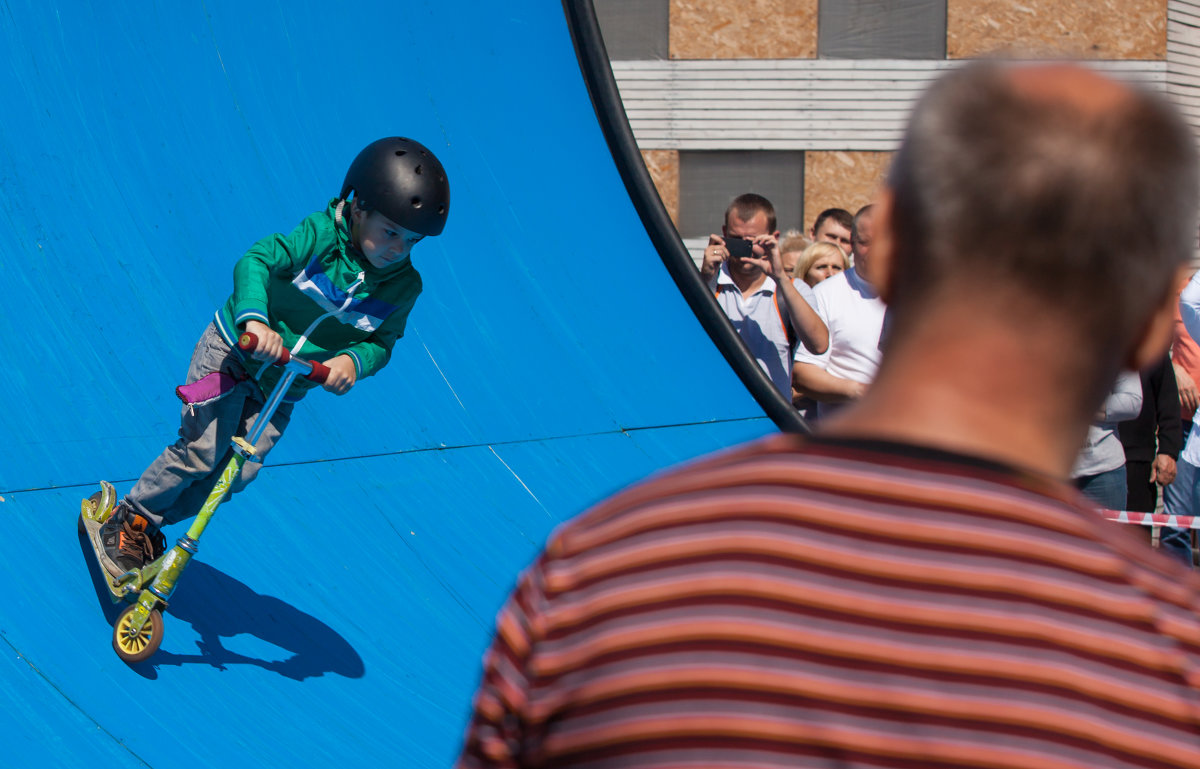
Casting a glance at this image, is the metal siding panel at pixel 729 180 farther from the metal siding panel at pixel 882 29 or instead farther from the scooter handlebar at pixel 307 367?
the scooter handlebar at pixel 307 367

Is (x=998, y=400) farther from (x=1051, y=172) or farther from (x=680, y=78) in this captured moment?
(x=680, y=78)

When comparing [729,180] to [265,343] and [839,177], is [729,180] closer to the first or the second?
[839,177]

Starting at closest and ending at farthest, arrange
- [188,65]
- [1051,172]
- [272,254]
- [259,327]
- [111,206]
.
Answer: [1051,172] → [259,327] → [272,254] → [111,206] → [188,65]

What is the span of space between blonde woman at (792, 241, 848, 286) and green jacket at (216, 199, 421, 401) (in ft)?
8.72

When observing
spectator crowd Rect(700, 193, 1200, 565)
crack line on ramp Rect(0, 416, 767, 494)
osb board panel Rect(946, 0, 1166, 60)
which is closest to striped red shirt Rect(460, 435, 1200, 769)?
crack line on ramp Rect(0, 416, 767, 494)

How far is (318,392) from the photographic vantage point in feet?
15.9

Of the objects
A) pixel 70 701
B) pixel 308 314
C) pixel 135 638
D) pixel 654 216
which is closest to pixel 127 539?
pixel 135 638

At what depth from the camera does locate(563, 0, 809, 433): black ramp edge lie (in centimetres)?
544

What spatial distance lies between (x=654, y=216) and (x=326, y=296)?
103 inches

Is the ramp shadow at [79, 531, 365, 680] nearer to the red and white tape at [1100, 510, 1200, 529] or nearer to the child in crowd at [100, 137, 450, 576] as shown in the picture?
the child in crowd at [100, 137, 450, 576]

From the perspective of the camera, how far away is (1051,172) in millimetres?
723

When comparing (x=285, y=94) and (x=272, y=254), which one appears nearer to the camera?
(x=272, y=254)

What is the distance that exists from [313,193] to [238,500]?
163 centimetres

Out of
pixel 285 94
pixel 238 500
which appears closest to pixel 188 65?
pixel 285 94
